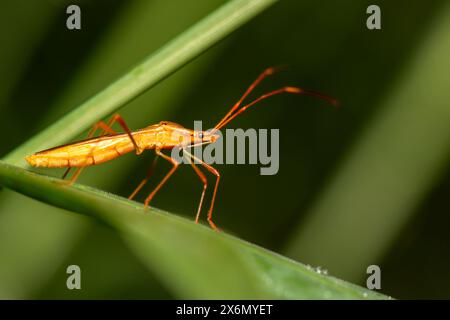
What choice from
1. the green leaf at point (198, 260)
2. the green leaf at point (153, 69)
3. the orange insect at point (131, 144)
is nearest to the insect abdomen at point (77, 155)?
the orange insect at point (131, 144)

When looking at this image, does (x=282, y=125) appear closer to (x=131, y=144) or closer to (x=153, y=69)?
(x=131, y=144)

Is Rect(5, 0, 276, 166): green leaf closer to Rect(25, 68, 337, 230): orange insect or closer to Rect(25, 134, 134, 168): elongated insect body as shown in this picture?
Rect(25, 68, 337, 230): orange insect

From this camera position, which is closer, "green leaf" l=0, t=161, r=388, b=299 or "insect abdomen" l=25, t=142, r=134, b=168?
"green leaf" l=0, t=161, r=388, b=299

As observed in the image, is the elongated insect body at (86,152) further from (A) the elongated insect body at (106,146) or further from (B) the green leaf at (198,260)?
(B) the green leaf at (198,260)

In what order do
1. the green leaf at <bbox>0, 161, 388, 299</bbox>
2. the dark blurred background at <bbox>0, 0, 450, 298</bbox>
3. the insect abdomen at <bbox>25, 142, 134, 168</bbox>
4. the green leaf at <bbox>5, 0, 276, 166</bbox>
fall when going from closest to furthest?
the green leaf at <bbox>0, 161, 388, 299</bbox>
the green leaf at <bbox>5, 0, 276, 166</bbox>
the insect abdomen at <bbox>25, 142, 134, 168</bbox>
the dark blurred background at <bbox>0, 0, 450, 298</bbox>

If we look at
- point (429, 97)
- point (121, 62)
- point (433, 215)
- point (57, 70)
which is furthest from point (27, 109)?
point (433, 215)

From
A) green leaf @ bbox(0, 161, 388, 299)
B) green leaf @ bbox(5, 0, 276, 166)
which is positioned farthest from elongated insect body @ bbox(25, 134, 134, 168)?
green leaf @ bbox(0, 161, 388, 299)

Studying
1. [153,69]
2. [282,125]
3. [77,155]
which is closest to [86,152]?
[77,155]

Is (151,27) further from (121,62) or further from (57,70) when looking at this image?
(57,70)
